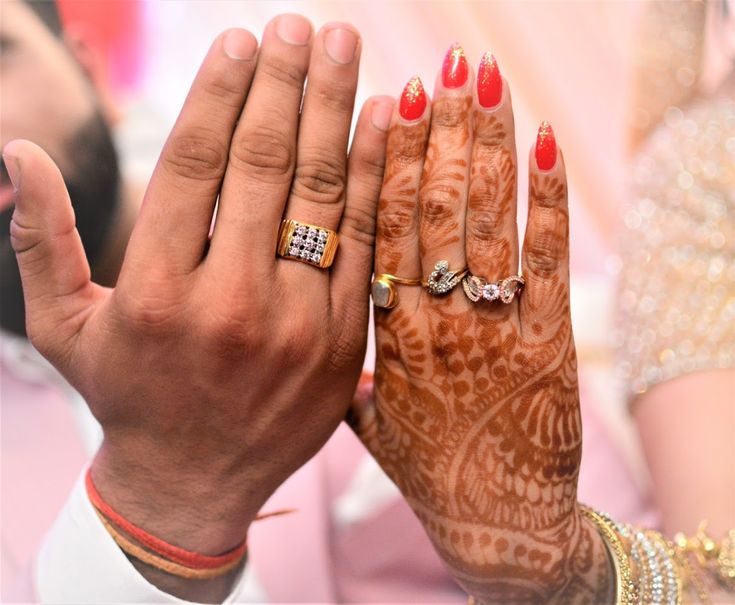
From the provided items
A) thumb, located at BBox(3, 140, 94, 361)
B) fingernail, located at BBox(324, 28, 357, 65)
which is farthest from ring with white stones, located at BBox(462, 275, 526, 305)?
thumb, located at BBox(3, 140, 94, 361)

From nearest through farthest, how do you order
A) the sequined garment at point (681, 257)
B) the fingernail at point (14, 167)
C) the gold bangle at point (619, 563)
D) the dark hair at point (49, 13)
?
1. the fingernail at point (14, 167)
2. the gold bangle at point (619, 563)
3. the dark hair at point (49, 13)
4. the sequined garment at point (681, 257)

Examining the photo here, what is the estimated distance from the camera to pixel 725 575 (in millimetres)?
722

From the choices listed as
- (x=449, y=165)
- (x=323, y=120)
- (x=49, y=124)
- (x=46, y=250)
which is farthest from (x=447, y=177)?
(x=49, y=124)

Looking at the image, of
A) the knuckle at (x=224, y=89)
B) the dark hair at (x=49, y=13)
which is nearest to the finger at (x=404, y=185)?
the knuckle at (x=224, y=89)

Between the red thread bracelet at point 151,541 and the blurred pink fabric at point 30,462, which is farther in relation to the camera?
the blurred pink fabric at point 30,462

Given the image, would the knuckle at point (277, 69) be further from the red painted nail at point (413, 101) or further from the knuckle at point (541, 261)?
the knuckle at point (541, 261)

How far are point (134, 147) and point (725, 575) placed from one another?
0.75 meters

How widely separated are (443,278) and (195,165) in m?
0.21

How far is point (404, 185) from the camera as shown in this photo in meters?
0.61

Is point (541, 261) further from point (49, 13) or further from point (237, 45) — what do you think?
point (49, 13)

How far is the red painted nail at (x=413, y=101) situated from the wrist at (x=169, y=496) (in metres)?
0.33

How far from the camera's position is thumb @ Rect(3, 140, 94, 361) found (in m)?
0.55

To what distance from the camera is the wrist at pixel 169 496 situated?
2.05ft

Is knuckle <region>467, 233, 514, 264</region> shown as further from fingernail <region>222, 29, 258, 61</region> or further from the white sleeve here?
the white sleeve
